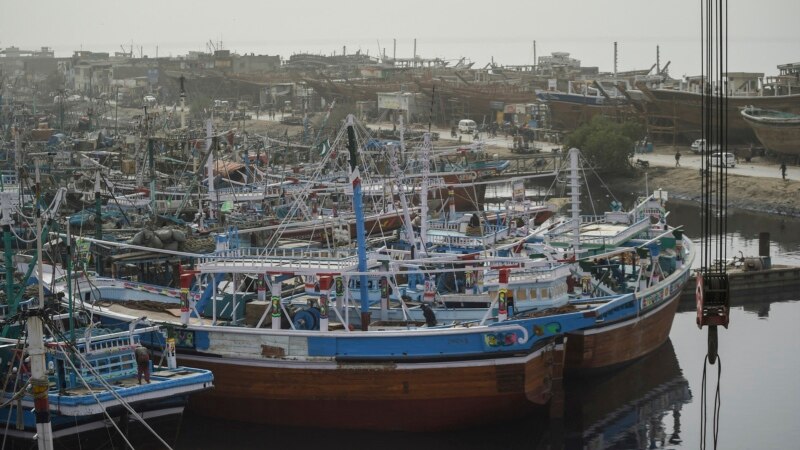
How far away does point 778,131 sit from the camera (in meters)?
59.7

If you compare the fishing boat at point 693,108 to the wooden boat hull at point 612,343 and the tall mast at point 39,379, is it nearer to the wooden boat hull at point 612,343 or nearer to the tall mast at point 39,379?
the wooden boat hull at point 612,343

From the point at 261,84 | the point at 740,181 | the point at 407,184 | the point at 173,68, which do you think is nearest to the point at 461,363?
the point at 407,184

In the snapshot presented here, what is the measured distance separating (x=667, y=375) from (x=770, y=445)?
201 inches

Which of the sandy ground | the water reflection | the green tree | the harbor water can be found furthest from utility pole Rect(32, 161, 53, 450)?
the green tree

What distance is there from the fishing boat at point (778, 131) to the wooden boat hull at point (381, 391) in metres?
38.7

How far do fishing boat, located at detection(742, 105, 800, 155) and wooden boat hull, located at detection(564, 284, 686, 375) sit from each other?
3231 cm

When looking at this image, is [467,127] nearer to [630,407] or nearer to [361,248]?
[630,407]

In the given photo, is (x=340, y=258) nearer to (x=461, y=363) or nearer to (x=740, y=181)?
(x=461, y=363)

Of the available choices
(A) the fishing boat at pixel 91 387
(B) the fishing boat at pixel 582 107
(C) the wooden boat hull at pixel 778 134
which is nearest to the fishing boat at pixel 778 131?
(C) the wooden boat hull at pixel 778 134

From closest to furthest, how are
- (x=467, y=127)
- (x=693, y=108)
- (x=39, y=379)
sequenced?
(x=39, y=379) → (x=693, y=108) → (x=467, y=127)

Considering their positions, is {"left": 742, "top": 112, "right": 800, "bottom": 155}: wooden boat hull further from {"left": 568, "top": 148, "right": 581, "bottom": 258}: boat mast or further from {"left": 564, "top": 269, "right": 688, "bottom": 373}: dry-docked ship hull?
{"left": 568, "top": 148, "right": 581, "bottom": 258}: boat mast

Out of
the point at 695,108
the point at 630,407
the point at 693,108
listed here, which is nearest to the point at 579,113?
the point at 693,108

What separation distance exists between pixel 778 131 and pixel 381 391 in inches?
1623

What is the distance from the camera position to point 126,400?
20062 millimetres
